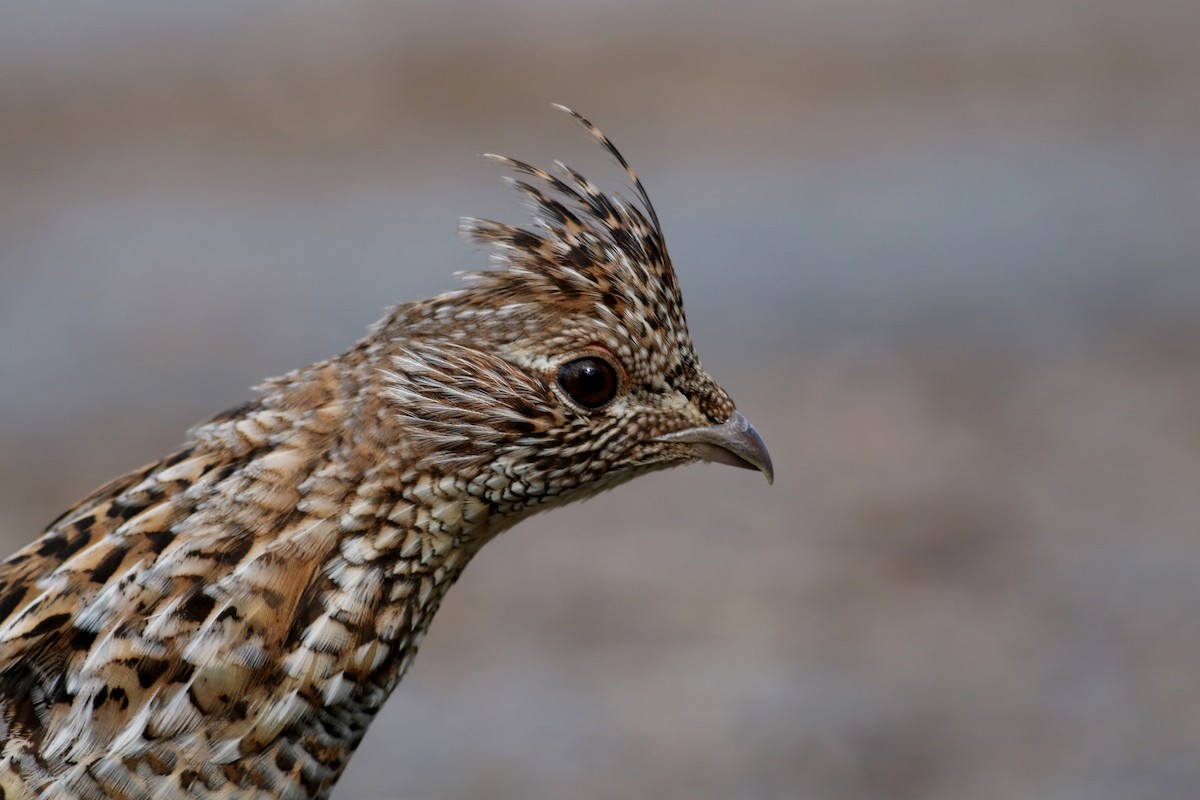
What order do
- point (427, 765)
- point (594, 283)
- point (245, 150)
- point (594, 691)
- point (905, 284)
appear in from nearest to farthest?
point (594, 283), point (427, 765), point (594, 691), point (905, 284), point (245, 150)

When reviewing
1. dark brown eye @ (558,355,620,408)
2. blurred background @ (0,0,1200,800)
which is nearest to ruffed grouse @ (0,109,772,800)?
dark brown eye @ (558,355,620,408)

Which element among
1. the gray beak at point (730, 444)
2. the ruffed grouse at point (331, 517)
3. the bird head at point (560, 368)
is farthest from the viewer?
the gray beak at point (730, 444)

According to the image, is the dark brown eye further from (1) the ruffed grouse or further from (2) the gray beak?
(2) the gray beak

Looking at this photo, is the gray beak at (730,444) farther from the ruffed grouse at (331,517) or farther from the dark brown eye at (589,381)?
the dark brown eye at (589,381)

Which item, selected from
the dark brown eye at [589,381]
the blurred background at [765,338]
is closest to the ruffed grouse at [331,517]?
the dark brown eye at [589,381]

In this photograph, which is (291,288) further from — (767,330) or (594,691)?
(594,691)

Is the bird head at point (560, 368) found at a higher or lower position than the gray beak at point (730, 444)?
higher

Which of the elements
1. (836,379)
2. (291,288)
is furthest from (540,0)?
(836,379)

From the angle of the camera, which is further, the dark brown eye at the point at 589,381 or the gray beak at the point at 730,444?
the gray beak at the point at 730,444
